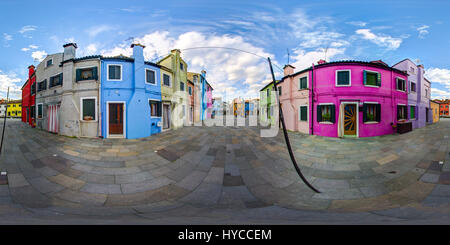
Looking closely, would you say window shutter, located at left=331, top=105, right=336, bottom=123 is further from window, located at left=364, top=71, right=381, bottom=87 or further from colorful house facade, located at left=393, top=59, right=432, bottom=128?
colorful house facade, located at left=393, top=59, right=432, bottom=128

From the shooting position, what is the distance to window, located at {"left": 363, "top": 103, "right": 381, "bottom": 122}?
9203 millimetres

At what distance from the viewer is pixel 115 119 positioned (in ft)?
18.5

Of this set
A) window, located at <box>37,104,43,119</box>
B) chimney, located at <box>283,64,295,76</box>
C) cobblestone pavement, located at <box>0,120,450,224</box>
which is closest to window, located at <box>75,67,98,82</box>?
cobblestone pavement, located at <box>0,120,450,224</box>

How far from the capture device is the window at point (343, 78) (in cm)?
922

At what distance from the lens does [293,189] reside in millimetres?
3979

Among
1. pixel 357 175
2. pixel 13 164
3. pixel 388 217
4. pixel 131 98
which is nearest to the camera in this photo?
pixel 388 217

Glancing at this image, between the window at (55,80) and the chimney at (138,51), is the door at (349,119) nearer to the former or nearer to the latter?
the chimney at (138,51)

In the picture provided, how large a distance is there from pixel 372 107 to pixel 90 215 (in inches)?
570

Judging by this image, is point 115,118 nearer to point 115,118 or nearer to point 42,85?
point 115,118

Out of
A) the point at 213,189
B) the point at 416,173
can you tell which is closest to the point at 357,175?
the point at 416,173

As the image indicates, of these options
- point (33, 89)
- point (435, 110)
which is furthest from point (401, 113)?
point (33, 89)

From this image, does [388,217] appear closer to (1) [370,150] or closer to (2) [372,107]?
(1) [370,150]

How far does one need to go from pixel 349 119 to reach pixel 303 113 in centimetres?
272

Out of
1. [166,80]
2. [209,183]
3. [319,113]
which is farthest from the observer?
[166,80]
